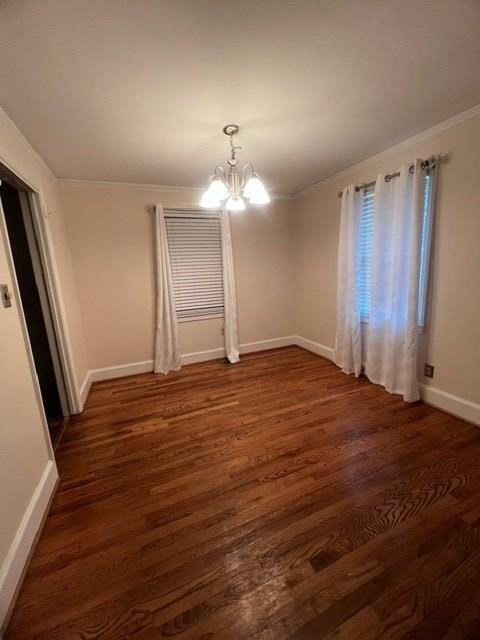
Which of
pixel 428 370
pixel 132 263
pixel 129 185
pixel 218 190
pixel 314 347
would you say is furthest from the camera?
pixel 314 347

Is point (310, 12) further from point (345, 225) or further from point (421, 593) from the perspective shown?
point (421, 593)

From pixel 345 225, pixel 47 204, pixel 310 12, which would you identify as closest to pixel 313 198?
pixel 345 225

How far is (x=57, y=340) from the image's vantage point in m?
2.36

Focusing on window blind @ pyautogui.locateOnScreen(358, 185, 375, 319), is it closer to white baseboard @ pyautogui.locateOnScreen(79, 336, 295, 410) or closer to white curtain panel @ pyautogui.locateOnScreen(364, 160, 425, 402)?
white curtain panel @ pyautogui.locateOnScreen(364, 160, 425, 402)

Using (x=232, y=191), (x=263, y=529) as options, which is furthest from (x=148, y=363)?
(x=263, y=529)

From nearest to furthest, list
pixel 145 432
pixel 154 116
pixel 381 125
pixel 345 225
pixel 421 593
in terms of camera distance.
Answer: pixel 421 593 → pixel 154 116 → pixel 381 125 → pixel 145 432 → pixel 345 225

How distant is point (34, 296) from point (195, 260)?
179cm

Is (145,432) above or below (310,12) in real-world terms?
below

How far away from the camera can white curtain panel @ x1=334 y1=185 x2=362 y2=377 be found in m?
2.78

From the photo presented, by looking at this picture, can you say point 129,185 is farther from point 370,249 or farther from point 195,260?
point 370,249

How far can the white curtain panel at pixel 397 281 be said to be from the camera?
2221 millimetres

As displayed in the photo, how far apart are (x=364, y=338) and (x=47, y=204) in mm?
3442

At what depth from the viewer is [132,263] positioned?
126 inches

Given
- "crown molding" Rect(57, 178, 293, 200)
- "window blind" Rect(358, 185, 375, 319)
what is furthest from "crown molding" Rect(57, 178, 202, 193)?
"window blind" Rect(358, 185, 375, 319)
